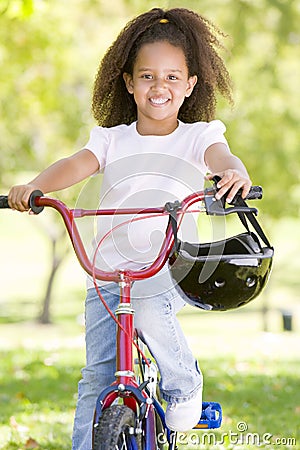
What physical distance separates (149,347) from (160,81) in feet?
3.25

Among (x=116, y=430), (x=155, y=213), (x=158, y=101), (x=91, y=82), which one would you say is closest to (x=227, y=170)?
(x=155, y=213)

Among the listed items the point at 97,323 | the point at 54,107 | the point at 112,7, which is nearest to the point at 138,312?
the point at 97,323

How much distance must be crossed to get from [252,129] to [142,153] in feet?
29.7

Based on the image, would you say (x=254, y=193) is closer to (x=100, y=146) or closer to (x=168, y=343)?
(x=168, y=343)

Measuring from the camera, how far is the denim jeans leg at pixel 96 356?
3.36 m

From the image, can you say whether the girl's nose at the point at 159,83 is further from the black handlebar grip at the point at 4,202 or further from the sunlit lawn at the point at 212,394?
the sunlit lawn at the point at 212,394

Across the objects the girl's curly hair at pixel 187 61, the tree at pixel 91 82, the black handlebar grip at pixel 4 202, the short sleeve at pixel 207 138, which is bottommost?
the black handlebar grip at pixel 4 202

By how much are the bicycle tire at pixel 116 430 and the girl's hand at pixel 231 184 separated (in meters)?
0.74

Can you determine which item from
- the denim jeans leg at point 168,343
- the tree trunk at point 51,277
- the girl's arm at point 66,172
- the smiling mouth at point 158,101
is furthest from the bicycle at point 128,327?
the tree trunk at point 51,277

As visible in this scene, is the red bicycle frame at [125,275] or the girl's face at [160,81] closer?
the red bicycle frame at [125,275]

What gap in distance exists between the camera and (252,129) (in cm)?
1235

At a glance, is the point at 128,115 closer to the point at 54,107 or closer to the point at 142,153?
the point at 142,153

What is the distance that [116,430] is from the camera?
105 inches

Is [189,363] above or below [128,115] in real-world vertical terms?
below
